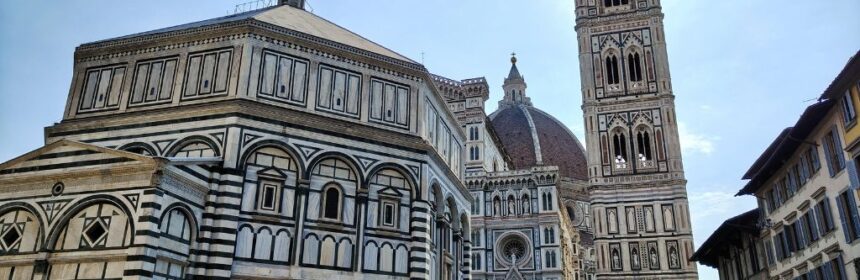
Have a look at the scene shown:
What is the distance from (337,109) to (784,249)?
48.5 feet

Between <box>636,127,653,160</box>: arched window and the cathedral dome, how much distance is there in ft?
126

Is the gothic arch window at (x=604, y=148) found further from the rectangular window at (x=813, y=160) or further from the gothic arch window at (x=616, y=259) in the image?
the rectangular window at (x=813, y=160)

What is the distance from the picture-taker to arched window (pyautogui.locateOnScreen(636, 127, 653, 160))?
149ft

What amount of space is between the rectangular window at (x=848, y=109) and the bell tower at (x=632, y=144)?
27205 mm

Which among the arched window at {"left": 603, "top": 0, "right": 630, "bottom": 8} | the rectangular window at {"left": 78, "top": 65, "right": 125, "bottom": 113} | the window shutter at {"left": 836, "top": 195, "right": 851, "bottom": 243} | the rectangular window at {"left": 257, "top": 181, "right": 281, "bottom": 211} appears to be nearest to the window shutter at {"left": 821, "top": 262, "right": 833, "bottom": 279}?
the window shutter at {"left": 836, "top": 195, "right": 851, "bottom": 243}

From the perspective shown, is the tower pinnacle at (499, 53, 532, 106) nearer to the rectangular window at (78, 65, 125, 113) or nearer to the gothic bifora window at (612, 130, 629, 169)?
the gothic bifora window at (612, 130, 629, 169)

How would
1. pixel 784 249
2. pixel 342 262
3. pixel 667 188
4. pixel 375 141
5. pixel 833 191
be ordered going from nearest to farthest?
pixel 833 191, pixel 342 262, pixel 375 141, pixel 784 249, pixel 667 188

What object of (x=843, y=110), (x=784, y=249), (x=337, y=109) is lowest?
(x=784, y=249)

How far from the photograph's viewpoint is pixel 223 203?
57.2 ft

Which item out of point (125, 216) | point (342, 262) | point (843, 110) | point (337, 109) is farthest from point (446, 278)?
point (843, 110)

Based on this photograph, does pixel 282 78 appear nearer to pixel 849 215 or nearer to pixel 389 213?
pixel 389 213

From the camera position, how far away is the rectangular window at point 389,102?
68.1 ft

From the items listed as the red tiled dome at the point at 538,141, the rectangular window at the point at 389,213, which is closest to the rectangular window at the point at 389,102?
the rectangular window at the point at 389,213

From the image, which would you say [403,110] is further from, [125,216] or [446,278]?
[125,216]
